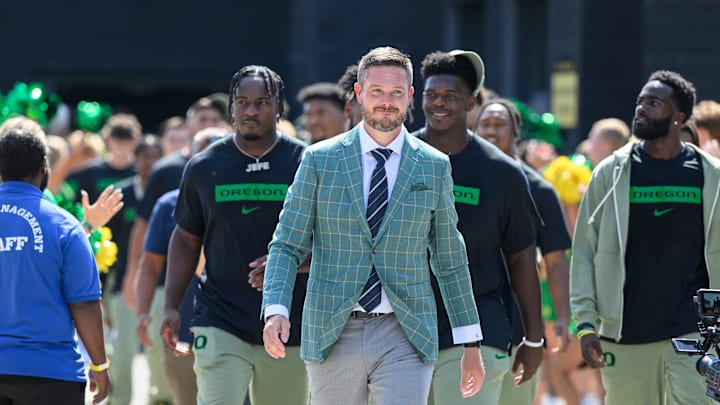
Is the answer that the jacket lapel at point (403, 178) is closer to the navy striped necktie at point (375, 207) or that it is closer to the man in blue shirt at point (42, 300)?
the navy striped necktie at point (375, 207)

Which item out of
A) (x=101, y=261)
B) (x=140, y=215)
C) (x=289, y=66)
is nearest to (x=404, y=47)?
(x=289, y=66)

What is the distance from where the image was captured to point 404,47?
22.1m

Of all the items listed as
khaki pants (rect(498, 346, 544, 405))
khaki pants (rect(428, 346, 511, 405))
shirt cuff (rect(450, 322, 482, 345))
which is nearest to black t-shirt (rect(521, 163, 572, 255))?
khaki pants (rect(498, 346, 544, 405))

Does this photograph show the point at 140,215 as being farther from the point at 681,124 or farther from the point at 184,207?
the point at 681,124

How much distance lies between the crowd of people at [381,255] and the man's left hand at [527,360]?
0.02 m

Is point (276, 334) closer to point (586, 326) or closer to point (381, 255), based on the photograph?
point (381, 255)

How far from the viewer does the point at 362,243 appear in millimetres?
5801

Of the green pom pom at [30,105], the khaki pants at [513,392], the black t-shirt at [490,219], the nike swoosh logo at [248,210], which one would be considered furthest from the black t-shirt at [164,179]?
the black t-shirt at [490,219]

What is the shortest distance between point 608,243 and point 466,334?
192 centimetres

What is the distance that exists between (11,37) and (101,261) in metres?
16.1

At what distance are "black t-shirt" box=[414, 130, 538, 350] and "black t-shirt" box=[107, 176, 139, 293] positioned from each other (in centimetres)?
585

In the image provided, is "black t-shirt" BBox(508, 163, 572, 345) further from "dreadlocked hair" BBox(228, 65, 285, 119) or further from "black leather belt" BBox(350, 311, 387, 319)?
"black leather belt" BBox(350, 311, 387, 319)

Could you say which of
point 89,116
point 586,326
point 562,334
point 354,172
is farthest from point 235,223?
point 89,116

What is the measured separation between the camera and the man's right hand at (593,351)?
748 cm
